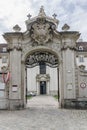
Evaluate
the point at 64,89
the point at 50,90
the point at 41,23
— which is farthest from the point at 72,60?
the point at 50,90

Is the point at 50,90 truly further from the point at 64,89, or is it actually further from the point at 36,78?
the point at 64,89

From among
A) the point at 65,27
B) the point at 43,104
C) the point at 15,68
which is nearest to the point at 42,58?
the point at 15,68

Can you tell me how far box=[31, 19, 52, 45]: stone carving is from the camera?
18.3 metres

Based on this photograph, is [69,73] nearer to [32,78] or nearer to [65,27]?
[65,27]

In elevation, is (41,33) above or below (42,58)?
above

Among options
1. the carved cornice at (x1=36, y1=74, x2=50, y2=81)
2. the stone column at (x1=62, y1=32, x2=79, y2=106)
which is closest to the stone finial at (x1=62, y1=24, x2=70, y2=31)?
the stone column at (x1=62, y1=32, x2=79, y2=106)

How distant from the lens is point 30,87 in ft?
174

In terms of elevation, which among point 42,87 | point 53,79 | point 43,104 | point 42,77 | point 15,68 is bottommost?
point 43,104

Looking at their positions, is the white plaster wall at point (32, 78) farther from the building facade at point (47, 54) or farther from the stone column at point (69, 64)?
the stone column at point (69, 64)

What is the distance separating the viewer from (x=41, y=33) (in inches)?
721

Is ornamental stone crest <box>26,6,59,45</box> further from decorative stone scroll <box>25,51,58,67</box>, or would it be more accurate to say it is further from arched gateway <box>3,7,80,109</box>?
decorative stone scroll <box>25,51,58,67</box>

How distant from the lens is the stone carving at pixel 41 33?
18344mm

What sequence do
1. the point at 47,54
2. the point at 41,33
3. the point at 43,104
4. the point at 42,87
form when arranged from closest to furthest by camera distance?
the point at 41,33 < the point at 47,54 < the point at 43,104 < the point at 42,87

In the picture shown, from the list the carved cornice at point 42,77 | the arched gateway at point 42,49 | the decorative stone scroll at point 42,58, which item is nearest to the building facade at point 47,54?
the arched gateway at point 42,49
